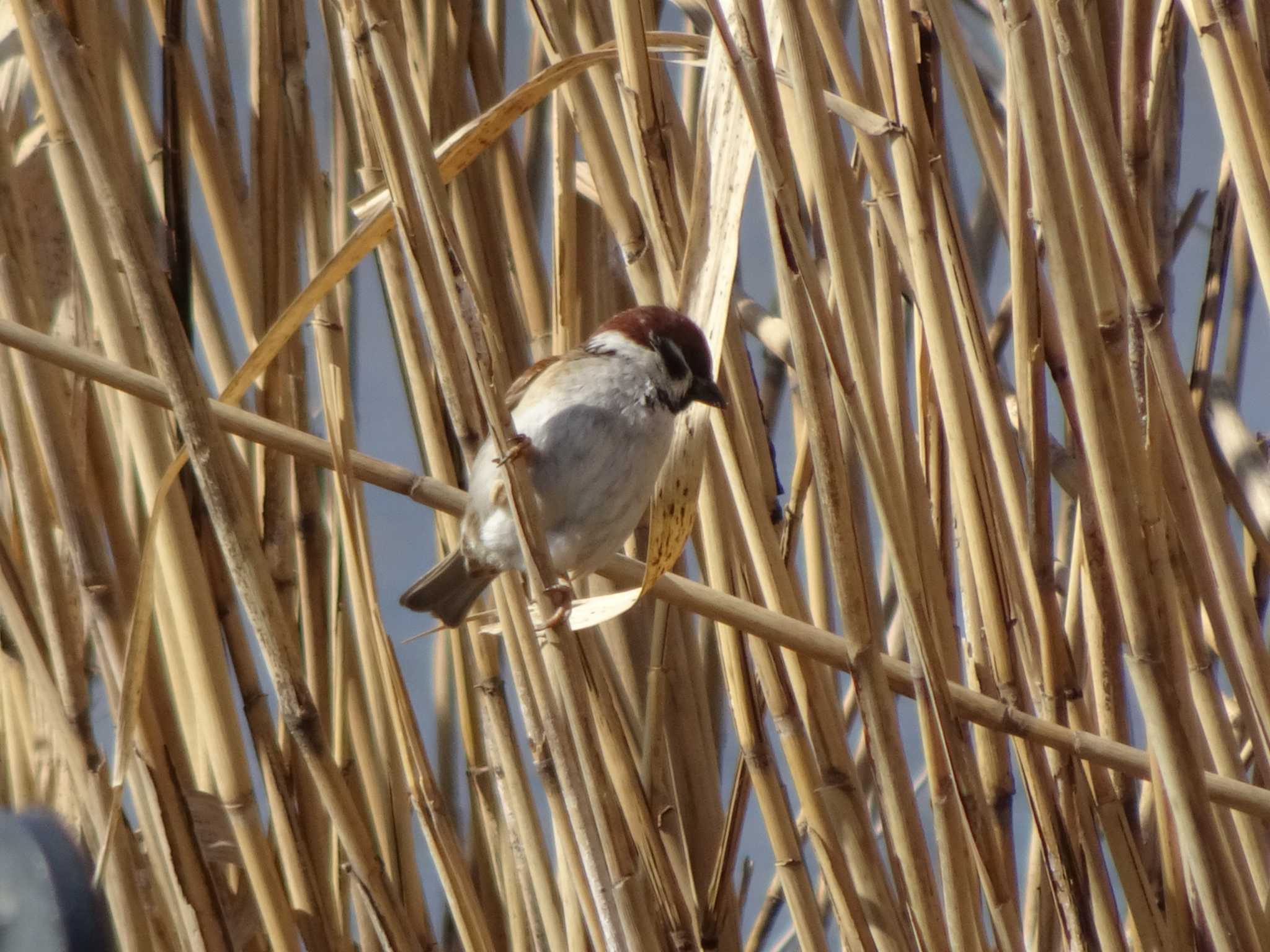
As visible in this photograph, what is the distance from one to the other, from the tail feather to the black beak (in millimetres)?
254

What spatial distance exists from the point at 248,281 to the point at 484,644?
0.34 meters

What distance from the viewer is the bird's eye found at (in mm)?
990

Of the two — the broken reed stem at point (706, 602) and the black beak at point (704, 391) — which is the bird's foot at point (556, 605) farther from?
the black beak at point (704, 391)

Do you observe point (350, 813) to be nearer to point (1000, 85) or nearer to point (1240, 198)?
point (1240, 198)

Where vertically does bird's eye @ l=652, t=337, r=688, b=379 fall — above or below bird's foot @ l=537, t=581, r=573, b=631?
above

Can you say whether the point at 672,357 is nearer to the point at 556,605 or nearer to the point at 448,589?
the point at 448,589

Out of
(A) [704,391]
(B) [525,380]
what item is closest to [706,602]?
(A) [704,391]

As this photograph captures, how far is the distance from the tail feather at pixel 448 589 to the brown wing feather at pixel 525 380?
0.45 ft

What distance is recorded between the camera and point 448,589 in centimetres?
111

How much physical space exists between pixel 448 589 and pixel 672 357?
0.92ft

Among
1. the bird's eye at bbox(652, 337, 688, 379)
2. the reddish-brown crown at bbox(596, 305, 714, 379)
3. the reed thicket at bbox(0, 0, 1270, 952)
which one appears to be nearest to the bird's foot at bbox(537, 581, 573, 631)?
the reed thicket at bbox(0, 0, 1270, 952)

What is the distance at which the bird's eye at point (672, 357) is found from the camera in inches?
39.0

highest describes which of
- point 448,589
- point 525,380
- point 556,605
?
point 525,380

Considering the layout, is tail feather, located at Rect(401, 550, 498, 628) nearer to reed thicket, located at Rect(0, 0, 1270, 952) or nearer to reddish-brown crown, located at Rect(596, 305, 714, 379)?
reed thicket, located at Rect(0, 0, 1270, 952)
